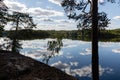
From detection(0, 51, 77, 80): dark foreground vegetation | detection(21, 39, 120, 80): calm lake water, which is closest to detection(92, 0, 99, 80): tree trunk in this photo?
detection(0, 51, 77, 80): dark foreground vegetation

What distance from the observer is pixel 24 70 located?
1518cm

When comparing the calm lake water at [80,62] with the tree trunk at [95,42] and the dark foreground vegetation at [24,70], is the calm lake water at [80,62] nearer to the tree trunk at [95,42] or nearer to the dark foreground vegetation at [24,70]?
the dark foreground vegetation at [24,70]

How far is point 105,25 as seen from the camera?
15.2 m

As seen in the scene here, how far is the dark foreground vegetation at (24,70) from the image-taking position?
14312mm

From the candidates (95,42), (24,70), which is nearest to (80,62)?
(24,70)

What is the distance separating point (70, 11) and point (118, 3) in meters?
2.99

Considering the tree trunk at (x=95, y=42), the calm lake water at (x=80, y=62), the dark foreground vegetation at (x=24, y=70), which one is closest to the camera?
the tree trunk at (x=95, y=42)

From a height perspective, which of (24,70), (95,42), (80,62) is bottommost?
(80,62)

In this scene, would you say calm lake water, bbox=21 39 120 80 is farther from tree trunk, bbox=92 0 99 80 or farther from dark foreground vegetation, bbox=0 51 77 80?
tree trunk, bbox=92 0 99 80

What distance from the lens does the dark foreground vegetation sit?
14.3 metres

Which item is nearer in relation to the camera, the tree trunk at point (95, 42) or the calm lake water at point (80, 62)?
the tree trunk at point (95, 42)

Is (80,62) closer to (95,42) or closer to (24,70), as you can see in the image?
(24,70)

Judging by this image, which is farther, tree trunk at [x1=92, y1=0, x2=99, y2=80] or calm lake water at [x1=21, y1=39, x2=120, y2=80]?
calm lake water at [x1=21, y1=39, x2=120, y2=80]

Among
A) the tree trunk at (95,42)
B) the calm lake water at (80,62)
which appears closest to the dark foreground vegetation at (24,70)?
the tree trunk at (95,42)
